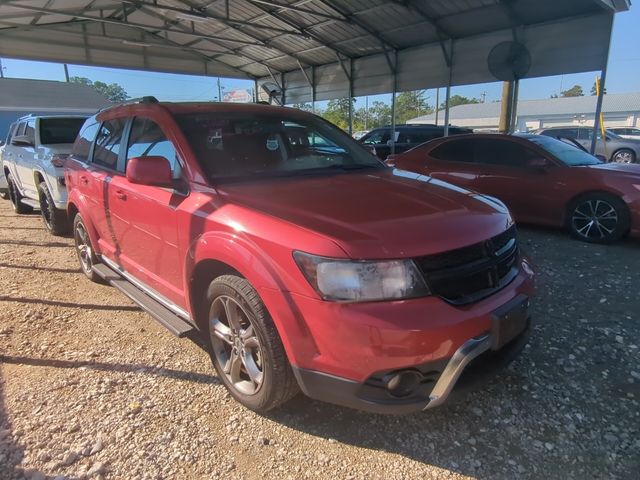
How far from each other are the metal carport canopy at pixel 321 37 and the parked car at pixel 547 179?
5050 mm

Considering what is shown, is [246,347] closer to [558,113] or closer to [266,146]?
[266,146]

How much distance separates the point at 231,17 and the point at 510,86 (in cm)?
904

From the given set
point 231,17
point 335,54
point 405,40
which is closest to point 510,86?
point 405,40

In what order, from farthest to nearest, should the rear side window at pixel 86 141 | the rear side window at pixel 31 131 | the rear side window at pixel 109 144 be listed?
the rear side window at pixel 31 131 < the rear side window at pixel 86 141 < the rear side window at pixel 109 144

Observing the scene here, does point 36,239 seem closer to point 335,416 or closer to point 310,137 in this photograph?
point 310,137

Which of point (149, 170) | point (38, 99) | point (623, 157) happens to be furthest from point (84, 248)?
point (38, 99)

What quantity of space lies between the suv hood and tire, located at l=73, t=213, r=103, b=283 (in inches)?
99.1

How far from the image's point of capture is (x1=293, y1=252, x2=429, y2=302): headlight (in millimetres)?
2023

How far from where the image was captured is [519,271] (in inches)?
104

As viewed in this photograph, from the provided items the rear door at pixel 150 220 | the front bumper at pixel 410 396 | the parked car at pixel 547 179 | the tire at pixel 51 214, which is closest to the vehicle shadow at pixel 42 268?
the tire at pixel 51 214

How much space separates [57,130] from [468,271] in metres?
7.66

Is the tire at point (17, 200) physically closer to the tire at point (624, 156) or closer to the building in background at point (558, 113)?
the tire at point (624, 156)

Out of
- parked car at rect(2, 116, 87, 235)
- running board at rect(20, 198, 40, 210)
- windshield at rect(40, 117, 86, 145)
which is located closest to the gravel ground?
parked car at rect(2, 116, 87, 235)

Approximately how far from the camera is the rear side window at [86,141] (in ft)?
14.7
